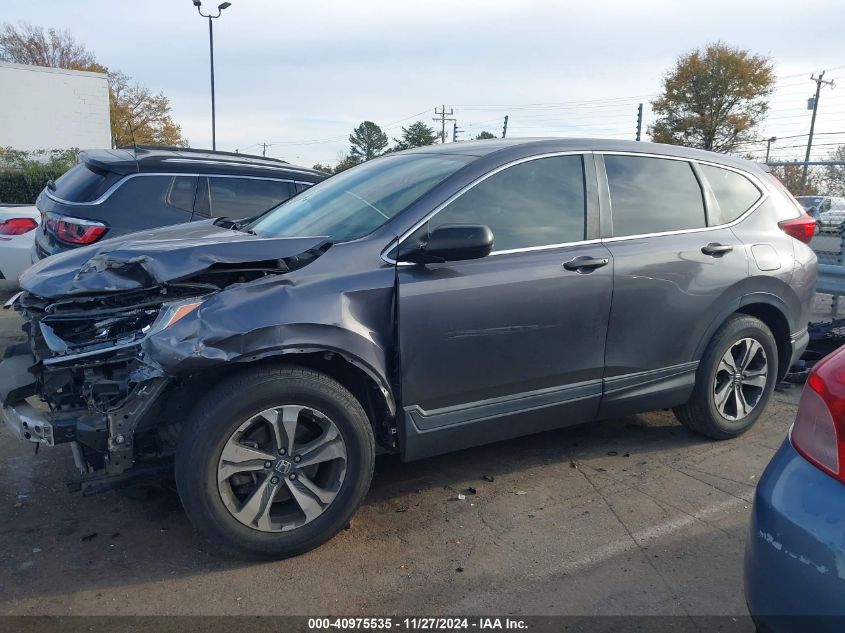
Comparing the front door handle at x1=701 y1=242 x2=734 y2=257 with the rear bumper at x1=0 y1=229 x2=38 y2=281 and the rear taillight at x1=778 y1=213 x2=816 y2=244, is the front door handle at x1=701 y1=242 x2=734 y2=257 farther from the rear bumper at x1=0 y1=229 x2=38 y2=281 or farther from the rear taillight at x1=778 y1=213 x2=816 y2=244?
the rear bumper at x1=0 y1=229 x2=38 y2=281

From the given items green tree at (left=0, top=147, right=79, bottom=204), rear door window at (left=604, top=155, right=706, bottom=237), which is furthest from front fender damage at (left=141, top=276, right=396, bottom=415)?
green tree at (left=0, top=147, right=79, bottom=204)

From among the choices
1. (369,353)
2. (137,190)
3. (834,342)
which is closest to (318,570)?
(369,353)

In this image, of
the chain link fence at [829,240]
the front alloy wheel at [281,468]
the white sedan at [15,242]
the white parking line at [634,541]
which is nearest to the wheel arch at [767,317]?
the white parking line at [634,541]

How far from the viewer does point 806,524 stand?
6.11ft

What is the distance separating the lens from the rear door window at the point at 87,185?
5820 millimetres

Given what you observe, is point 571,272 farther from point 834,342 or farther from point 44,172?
point 44,172

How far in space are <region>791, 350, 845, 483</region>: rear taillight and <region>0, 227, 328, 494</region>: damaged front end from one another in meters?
2.09

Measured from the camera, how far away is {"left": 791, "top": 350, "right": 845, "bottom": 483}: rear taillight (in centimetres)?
193

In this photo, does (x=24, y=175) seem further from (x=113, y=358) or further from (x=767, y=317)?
(x=767, y=317)

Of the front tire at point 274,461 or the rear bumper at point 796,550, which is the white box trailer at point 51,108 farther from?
the rear bumper at point 796,550

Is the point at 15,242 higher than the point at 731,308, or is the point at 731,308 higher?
the point at 731,308

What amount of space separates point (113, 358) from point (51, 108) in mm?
39415

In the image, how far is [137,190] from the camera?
236 inches

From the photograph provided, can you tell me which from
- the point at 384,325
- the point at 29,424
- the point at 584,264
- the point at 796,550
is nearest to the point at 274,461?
the point at 384,325
